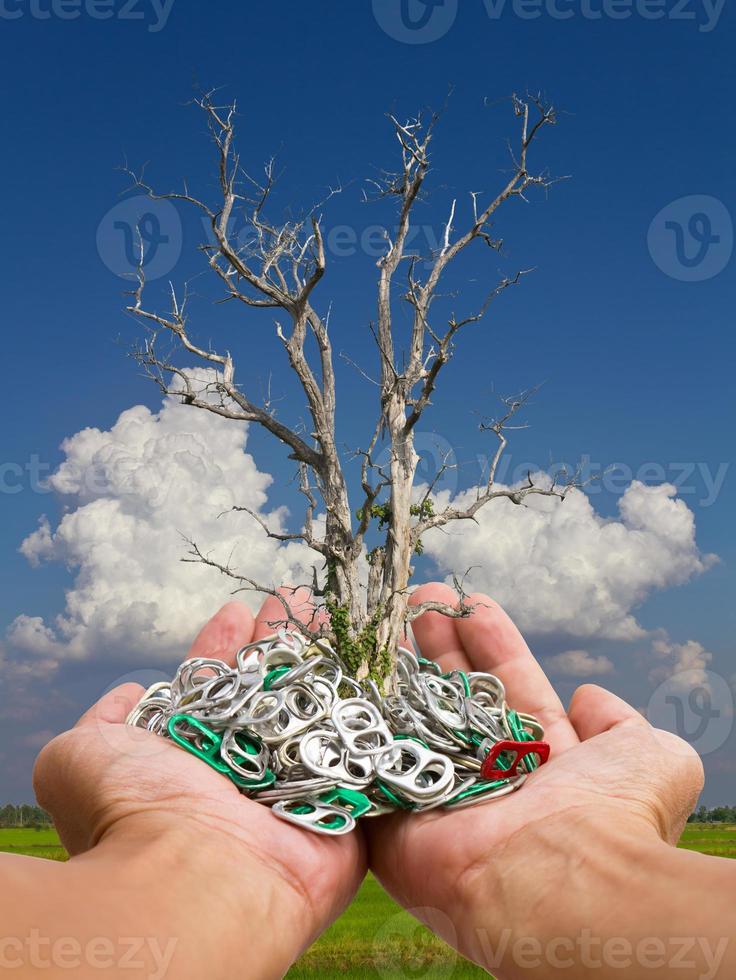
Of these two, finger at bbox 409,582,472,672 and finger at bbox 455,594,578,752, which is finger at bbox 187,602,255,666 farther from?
finger at bbox 455,594,578,752

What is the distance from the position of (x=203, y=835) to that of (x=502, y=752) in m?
1.50

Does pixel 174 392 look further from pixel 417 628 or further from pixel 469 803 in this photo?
pixel 469 803

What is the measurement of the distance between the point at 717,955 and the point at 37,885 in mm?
2066

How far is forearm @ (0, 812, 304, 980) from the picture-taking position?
225 cm

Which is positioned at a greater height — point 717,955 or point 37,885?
point 37,885

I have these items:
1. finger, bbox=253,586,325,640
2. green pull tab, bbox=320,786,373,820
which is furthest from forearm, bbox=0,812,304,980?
finger, bbox=253,586,325,640

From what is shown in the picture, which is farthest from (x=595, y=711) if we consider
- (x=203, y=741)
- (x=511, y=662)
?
(x=203, y=741)

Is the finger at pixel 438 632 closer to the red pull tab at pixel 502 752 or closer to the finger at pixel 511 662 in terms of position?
the finger at pixel 511 662

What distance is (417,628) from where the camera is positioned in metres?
5.35

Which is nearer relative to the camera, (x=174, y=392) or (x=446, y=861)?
(x=446, y=861)

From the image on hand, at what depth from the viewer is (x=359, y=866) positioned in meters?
3.79

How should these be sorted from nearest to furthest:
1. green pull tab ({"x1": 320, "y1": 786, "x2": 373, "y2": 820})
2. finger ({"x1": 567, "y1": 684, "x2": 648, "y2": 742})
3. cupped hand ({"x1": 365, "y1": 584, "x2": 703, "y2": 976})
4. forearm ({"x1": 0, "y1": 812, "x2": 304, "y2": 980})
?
forearm ({"x1": 0, "y1": 812, "x2": 304, "y2": 980}) < cupped hand ({"x1": 365, "y1": 584, "x2": 703, "y2": 976}) < green pull tab ({"x1": 320, "y1": 786, "x2": 373, "y2": 820}) < finger ({"x1": 567, "y1": 684, "x2": 648, "y2": 742})

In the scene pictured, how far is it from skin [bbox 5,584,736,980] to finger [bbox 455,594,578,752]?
273 mm

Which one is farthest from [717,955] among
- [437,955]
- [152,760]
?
[437,955]
